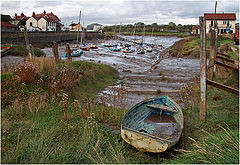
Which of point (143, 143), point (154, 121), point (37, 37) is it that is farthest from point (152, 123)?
point (37, 37)

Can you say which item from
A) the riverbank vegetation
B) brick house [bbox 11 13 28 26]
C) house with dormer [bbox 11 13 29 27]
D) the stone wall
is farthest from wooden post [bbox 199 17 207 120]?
brick house [bbox 11 13 28 26]

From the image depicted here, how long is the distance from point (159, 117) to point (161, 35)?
96.3 meters

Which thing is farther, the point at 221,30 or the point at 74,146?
the point at 221,30

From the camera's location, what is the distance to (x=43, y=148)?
4.00m

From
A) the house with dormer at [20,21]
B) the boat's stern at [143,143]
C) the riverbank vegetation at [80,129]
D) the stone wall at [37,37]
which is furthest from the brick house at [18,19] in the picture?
the boat's stern at [143,143]

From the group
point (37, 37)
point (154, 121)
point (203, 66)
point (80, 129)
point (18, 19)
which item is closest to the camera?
point (80, 129)

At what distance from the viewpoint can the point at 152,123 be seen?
6.94m

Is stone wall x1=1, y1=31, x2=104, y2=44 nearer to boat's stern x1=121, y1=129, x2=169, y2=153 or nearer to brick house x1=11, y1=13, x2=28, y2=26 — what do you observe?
brick house x1=11, y1=13, x2=28, y2=26

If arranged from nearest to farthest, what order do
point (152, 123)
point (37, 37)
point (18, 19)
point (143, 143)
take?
point (143, 143)
point (152, 123)
point (37, 37)
point (18, 19)

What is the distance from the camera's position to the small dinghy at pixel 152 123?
506cm

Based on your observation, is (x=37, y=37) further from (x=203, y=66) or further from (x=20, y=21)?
(x=203, y=66)

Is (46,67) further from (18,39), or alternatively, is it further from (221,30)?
(221,30)

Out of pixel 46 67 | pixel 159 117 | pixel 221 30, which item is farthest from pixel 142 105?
pixel 221 30

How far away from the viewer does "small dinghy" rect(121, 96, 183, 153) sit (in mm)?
5062
